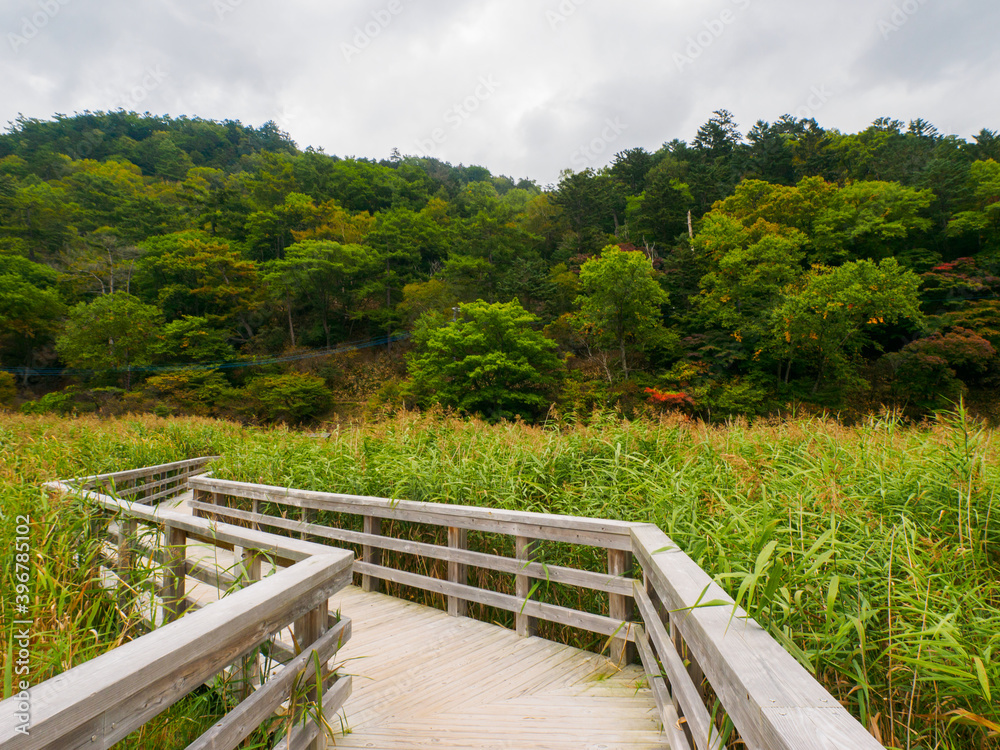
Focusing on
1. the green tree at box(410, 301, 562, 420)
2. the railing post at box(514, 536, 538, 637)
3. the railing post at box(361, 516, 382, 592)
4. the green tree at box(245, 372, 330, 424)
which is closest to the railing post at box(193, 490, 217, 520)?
the railing post at box(361, 516, 382, 592)

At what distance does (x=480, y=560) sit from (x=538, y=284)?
24605 mm

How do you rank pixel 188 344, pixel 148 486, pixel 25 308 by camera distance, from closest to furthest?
1. pixel 148 486
2. pixel 188 344
3. pixel 25 308

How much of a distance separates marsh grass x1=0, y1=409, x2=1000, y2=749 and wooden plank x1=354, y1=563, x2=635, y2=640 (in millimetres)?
248

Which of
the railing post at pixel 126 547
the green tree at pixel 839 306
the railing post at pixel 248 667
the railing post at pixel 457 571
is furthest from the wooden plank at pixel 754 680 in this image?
the green tree at pixel 839 306

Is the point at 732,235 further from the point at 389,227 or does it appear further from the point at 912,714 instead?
the point at 912,714

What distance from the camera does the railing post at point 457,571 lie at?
3.33 metres

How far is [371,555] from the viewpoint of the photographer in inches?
156

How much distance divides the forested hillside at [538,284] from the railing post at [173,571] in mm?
16270

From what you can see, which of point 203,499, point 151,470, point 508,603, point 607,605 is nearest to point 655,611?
point 607,605

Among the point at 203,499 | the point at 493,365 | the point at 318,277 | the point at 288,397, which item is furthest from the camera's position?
the point at 318,277

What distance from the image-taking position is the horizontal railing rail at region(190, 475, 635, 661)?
260 centimetres

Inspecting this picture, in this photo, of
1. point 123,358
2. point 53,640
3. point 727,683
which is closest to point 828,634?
point 727,683

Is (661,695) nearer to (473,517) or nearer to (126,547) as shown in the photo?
(473,517)

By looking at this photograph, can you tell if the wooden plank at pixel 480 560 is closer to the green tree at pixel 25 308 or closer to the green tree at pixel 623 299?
the green tree at pixel 623 299
